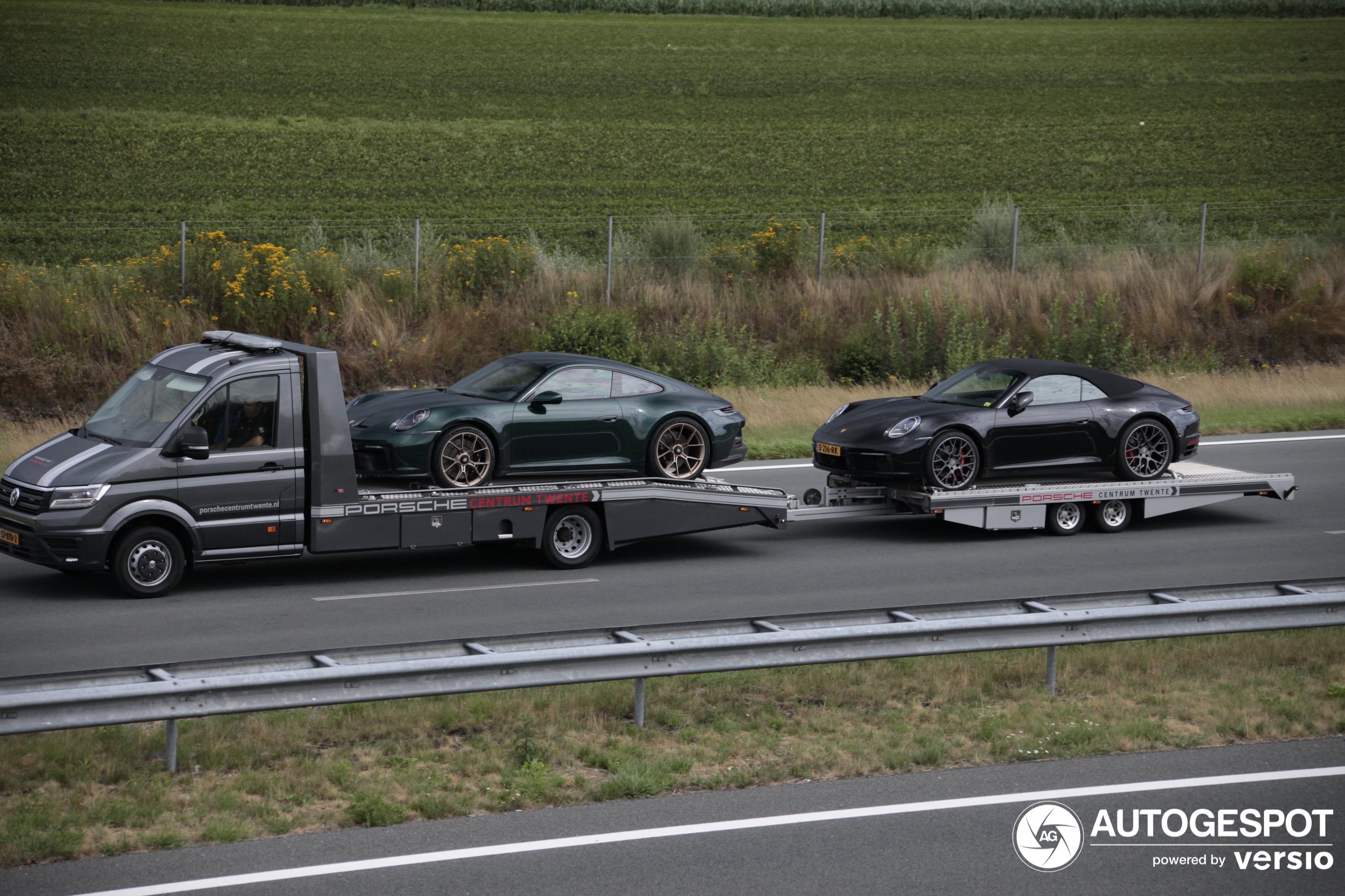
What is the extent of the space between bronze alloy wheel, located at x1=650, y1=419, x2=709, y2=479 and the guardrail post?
21.1 feet

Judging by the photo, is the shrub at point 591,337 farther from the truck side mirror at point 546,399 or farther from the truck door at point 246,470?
the truck door at point 246,470

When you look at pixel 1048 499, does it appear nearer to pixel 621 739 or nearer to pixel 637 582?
pixel 637 582

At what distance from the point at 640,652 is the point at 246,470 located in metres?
4.91

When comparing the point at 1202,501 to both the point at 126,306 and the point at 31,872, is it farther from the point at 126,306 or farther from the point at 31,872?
the point at 126,306

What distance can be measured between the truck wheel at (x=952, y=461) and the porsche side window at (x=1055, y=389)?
0.94 metres

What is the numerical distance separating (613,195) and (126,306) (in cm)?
1901

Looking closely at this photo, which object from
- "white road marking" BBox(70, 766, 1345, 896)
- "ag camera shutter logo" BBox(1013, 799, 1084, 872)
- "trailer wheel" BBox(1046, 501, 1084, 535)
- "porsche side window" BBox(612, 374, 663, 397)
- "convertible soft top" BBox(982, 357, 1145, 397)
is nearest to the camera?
"white road marking" BBox(70, 766, 1345, 896)

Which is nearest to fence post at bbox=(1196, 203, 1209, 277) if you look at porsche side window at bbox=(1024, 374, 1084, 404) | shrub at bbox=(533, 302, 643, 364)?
shrub at bbox=(533, 302, 643, 364)

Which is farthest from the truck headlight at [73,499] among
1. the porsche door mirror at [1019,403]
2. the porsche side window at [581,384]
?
the porsche door mirror at [1019,403]

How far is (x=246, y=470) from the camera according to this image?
1178 centimetres

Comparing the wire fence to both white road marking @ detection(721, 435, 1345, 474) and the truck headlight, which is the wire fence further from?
the truck headlight

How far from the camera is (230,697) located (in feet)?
24.9

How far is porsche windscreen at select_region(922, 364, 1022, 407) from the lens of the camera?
14984 mm

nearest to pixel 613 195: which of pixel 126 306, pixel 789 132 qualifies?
pixel 789 132
